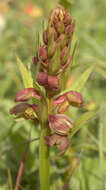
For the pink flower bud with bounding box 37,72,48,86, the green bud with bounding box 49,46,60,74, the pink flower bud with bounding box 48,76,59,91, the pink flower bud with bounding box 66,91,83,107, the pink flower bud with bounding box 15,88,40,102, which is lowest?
the pink flower bud with bounding box 66,91,83,107

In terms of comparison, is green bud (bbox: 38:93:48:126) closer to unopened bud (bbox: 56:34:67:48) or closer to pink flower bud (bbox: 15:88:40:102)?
pink flower bud (bbox: 15:88:40:102)

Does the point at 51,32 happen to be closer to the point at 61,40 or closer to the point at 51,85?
the point at 61,40

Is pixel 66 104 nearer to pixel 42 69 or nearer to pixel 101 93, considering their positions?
pixel 42 69

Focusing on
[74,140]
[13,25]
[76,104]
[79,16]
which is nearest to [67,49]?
[76,104]

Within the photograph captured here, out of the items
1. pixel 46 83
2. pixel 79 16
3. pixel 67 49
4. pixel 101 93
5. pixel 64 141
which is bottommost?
pixel 101 93

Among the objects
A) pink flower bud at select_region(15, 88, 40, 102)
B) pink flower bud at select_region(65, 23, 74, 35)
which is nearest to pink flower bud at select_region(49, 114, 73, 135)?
pink flower bud at select_region(15, 88, 40, 102)

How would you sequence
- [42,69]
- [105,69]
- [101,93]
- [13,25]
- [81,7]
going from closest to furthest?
[42,69], [105,69], [101,93], [13,25], [81,7]
